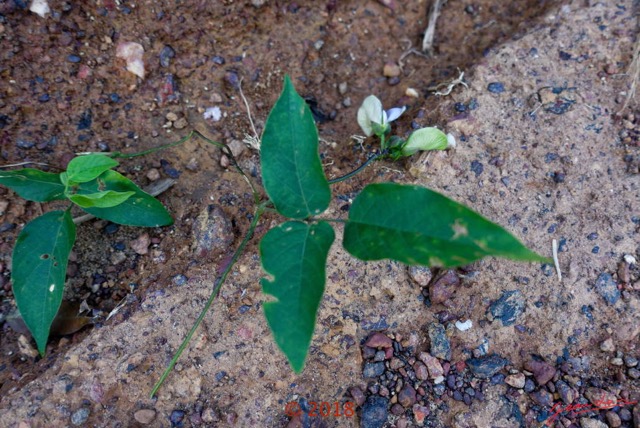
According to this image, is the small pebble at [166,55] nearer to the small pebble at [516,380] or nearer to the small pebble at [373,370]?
the small pebble at [373,370]

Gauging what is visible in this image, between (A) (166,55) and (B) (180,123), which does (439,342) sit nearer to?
(B) (180,123)

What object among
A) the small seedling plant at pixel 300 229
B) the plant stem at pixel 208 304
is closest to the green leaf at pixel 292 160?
the small seedling plant at pixel 300 229

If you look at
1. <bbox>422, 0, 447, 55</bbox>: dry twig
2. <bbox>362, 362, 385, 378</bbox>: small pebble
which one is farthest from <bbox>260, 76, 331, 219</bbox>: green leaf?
<bbox>422, 0, 447, 55</bbox>: dry twig

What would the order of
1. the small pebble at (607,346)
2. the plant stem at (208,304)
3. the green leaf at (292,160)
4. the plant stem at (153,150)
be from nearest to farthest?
the green leaf at (292,160), the plant stem at (208,304), the small pebble at (607,346), the plant stem at (153,150)

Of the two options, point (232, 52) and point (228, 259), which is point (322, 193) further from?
point (232, 52)

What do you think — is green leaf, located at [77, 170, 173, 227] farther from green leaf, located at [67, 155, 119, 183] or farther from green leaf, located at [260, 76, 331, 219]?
green leaf, located at [260, 76, 331, 219]

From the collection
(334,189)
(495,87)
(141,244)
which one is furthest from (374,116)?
(141,244)
